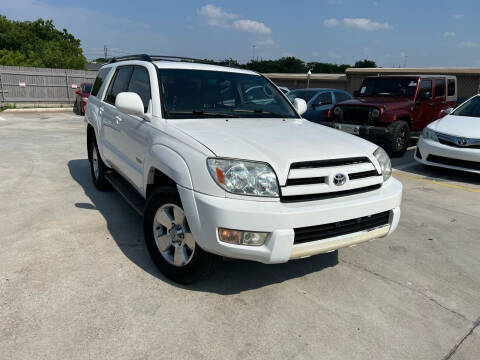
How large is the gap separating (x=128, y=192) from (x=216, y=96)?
1.38 metres

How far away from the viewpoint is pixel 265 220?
2.45 m

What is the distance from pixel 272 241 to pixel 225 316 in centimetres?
67

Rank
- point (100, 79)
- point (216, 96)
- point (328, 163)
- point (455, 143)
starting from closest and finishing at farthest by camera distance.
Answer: point (328, 163), point (216, 96), point (100, 79), point (455, 143)

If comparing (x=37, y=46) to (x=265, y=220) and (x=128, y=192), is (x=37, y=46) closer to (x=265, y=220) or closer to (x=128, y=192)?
(x=128, y=192)

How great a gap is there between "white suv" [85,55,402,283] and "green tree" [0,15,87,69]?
30.0 meters

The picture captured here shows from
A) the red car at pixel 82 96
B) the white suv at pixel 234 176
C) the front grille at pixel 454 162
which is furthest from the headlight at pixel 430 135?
the red car at pixel 82 96

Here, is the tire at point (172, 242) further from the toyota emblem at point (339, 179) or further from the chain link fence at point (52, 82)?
the chain link fence at point (52, 82)

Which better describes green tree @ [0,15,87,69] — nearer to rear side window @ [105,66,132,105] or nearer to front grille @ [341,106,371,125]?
front grille @ [341,106,371,125]

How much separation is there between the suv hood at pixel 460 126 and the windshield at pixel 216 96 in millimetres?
4188

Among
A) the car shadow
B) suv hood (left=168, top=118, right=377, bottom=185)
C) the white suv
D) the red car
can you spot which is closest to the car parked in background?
the white suv

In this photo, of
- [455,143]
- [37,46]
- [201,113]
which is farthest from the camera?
[37,46]

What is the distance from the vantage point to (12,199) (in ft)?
16.2

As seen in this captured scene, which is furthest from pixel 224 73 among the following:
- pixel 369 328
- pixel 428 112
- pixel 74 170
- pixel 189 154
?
pixel 428 112

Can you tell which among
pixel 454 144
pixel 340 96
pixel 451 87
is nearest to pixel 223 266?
pixel 454 144
